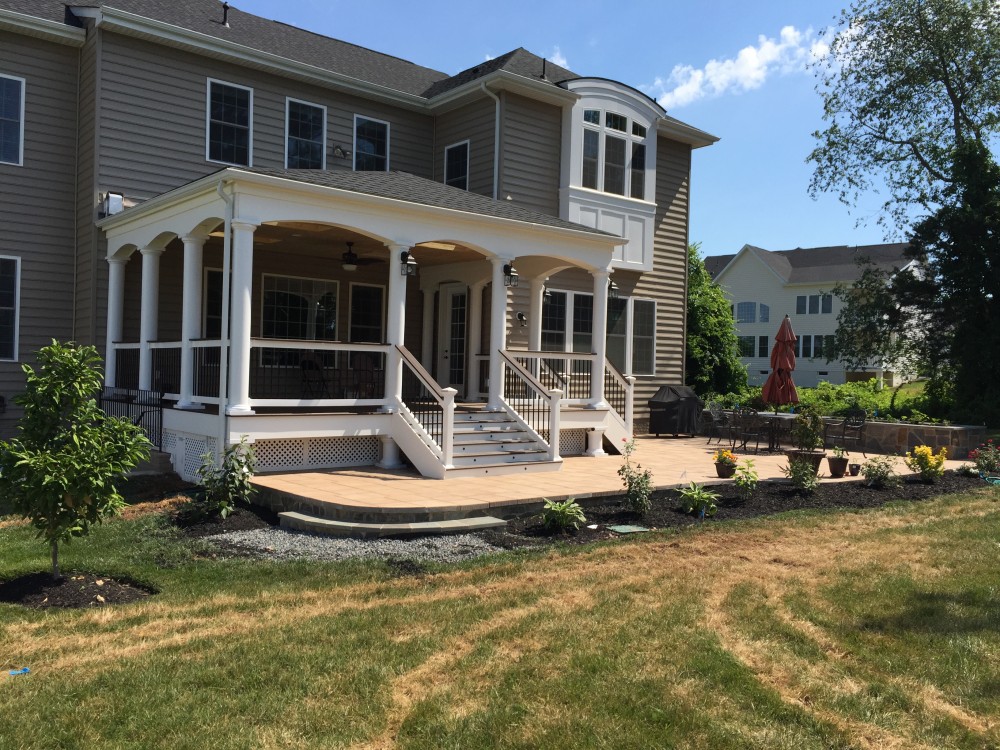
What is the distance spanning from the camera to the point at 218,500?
8305 millimetres

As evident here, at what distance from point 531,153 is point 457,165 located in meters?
1.56

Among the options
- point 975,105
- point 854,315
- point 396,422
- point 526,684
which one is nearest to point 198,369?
point 396,422

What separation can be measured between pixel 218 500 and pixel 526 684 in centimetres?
503

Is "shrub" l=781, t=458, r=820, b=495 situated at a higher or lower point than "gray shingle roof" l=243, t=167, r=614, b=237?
lower

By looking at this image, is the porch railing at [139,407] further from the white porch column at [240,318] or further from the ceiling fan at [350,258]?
the ceiling fan at [350,258]

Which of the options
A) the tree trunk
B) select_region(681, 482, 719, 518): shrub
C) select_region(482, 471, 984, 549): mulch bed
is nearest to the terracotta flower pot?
select_region(482, 471, 984, 549): mulch bed

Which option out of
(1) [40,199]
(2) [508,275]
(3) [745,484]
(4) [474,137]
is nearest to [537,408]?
(2) [508,275]

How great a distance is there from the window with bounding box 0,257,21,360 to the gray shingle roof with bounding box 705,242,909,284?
130 feet

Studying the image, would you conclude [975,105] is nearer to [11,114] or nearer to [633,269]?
[633,269]

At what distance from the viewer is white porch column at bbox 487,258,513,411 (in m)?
12.0

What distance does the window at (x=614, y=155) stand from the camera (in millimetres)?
16391

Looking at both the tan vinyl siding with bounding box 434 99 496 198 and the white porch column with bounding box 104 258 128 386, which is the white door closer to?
the tan vinyl siding with bounding box 434 99 496 198

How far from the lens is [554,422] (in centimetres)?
1173

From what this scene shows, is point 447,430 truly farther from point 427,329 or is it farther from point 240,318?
point 427,329
